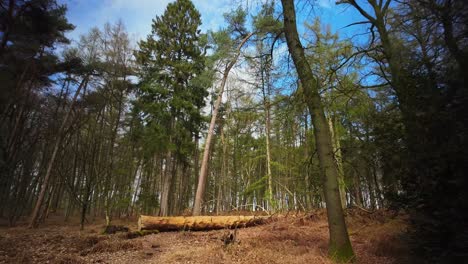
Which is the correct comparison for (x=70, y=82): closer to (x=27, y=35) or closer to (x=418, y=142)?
(x=27, y=35)

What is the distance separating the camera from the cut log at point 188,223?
8414mm

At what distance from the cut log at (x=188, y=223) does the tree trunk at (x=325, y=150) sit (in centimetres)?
455

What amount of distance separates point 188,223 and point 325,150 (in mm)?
5928

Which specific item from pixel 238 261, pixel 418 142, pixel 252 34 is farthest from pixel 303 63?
pixel 252 34

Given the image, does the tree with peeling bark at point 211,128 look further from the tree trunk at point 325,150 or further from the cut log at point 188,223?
the tree trunk at point 325,150

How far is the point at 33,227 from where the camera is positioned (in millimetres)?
11172

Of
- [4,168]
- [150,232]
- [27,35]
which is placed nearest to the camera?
[150,232]

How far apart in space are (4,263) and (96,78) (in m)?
10.0

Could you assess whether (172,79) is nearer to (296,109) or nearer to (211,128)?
(211,128)

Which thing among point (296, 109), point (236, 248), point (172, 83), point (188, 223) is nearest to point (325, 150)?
point (296, 109)

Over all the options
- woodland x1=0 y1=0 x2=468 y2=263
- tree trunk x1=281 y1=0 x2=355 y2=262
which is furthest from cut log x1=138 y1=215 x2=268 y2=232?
tree trunk x1=281 y1=0 x2=355 y2=262

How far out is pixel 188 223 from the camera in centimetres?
862

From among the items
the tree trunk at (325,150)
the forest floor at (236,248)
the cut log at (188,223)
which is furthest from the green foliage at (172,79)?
the tree trunk at (325,150)

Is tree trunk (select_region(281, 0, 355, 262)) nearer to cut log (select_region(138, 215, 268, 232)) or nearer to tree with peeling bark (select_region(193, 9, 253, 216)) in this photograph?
cut log (select_region(138, 215, 268, 232))
